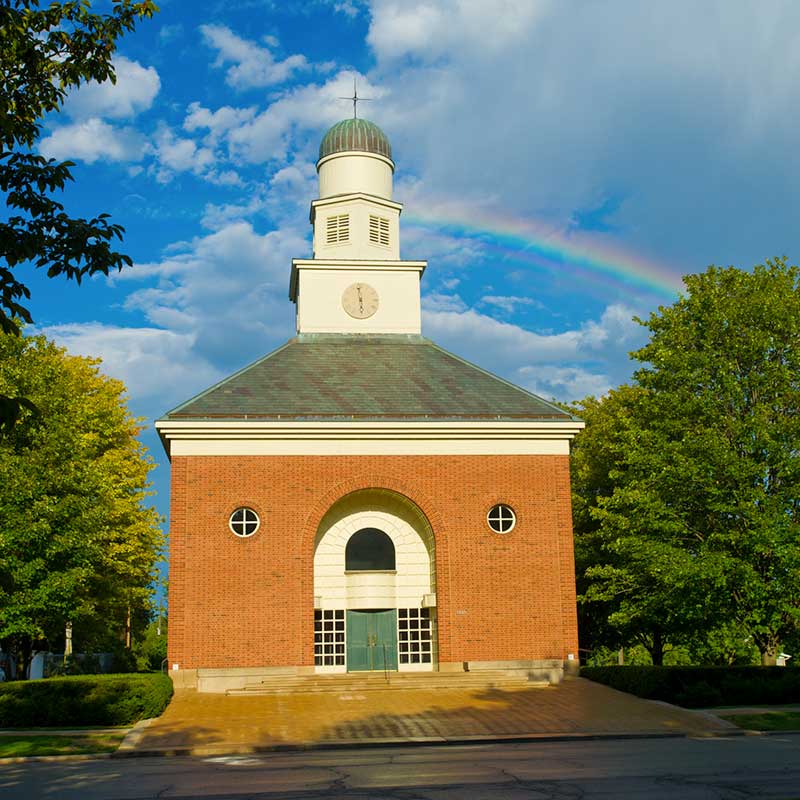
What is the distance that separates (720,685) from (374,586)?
10682mm

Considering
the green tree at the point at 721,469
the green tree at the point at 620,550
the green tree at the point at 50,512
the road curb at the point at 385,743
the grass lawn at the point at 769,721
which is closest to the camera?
the road curb at the point at 385,743

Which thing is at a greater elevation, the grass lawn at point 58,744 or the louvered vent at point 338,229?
the louvered vent at point 338,229

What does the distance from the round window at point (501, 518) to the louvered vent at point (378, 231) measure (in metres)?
13.0

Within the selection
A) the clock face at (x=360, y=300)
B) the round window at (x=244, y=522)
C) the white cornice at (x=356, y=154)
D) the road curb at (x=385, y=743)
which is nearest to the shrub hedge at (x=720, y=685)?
the road curb at (x=385, y=743)

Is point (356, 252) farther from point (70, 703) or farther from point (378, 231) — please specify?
point (70, 703)

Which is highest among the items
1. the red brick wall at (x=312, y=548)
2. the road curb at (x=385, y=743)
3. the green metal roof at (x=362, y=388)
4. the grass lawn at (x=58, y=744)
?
the green metal roof at (x=362, y=388)

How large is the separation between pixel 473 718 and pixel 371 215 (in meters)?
22.1

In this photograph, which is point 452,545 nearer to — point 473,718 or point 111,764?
point 473,718

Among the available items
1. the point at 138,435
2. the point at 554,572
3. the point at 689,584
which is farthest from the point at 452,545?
the point at 138,435

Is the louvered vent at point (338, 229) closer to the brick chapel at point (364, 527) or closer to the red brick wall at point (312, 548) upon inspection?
the brick chapel at point (364, 527)

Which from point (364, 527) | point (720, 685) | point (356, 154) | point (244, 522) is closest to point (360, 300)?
point (356, 154)

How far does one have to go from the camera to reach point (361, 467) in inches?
1152

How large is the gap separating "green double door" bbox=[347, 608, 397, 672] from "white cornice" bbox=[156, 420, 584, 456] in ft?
16.9

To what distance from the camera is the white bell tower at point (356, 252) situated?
3588 cm
